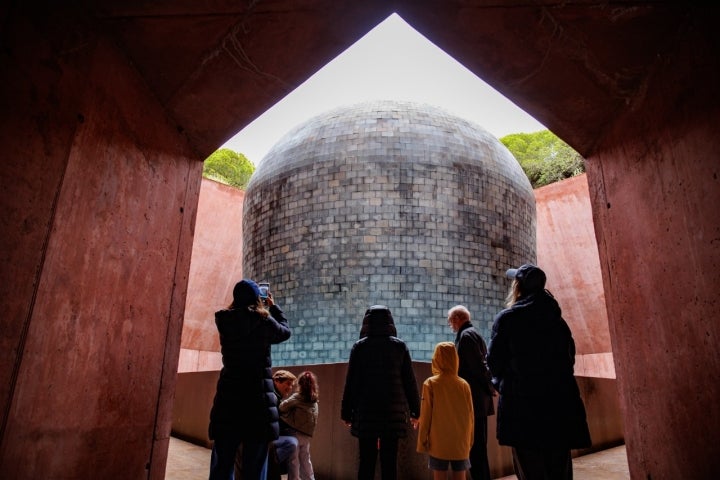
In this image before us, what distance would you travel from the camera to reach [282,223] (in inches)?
404

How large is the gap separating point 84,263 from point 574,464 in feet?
Answer: 21.2

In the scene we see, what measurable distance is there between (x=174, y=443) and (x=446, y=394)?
19.0ft

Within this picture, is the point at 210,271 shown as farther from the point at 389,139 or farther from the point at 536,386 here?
the point at 536,386

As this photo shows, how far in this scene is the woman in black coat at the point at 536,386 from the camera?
2826 mm

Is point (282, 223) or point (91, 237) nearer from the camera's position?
point (91, 237)

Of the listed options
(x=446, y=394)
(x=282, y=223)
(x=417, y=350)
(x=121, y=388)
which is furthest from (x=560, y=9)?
(x=282, y=223)

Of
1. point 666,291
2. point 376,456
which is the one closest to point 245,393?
point 376,456

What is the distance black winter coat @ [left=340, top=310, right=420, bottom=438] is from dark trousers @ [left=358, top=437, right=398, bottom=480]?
72 millimetres

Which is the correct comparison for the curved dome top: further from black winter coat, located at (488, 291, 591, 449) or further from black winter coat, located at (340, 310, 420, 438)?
black winter coat, located at (488, 291, 591, 449)

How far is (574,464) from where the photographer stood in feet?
21.0

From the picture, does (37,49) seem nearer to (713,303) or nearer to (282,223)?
(713,303)

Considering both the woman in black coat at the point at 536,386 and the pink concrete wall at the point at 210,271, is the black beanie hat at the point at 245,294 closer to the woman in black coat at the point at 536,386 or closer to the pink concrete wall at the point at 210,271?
the woman in black coat at the point at 536,386

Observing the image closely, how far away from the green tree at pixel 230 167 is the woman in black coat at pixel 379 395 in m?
31.2

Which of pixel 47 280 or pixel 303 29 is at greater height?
pixel 303 29
